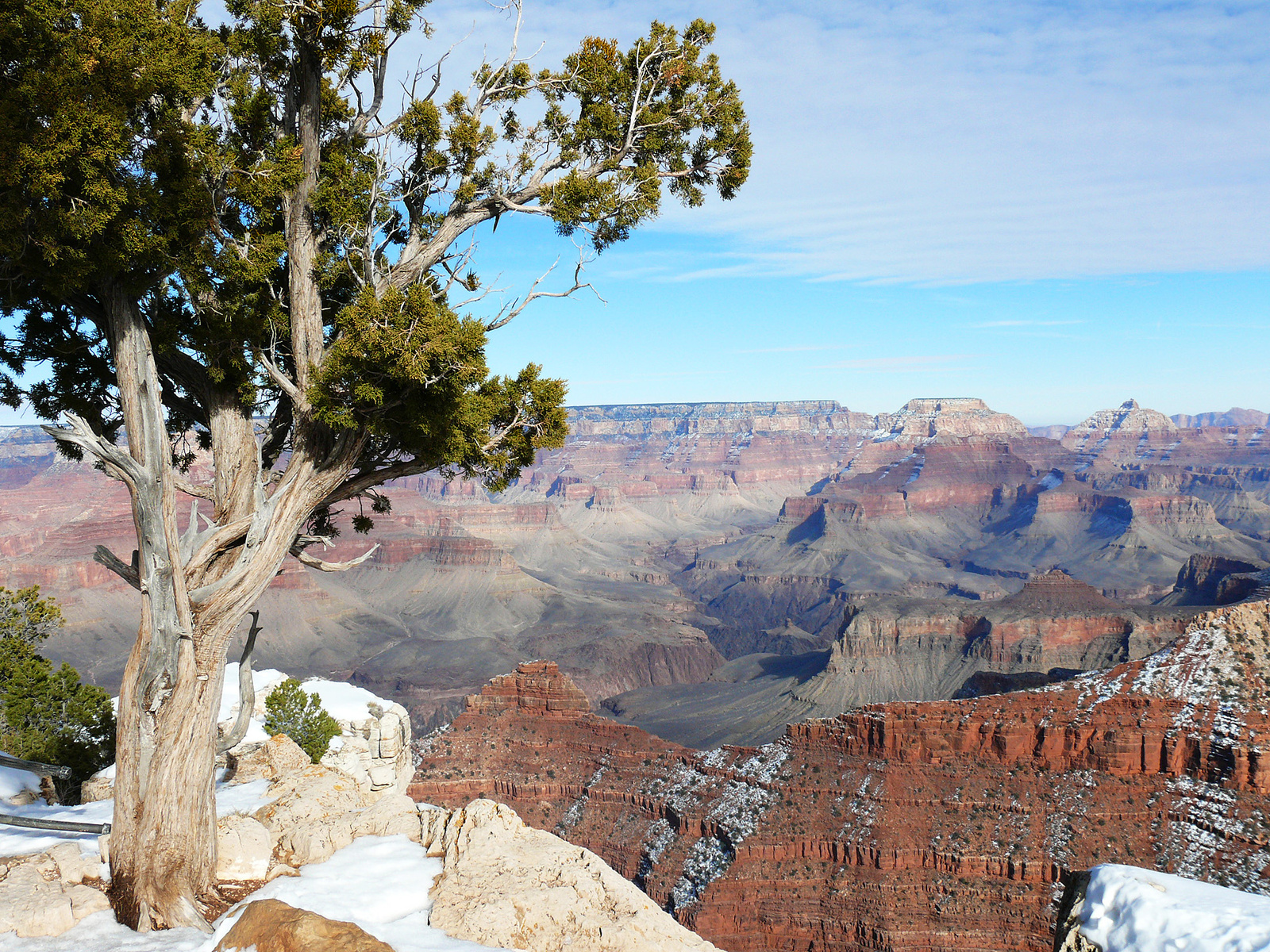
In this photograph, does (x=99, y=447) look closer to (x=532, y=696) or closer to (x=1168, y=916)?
(x=1168, y=916)

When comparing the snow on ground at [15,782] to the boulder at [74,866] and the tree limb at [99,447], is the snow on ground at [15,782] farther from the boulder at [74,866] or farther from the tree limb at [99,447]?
the tree limb at [99,447]

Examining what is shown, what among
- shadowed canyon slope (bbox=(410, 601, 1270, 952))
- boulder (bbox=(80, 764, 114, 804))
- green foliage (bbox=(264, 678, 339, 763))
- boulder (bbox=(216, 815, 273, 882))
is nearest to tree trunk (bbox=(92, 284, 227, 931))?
boulder (bbox=(216, 815, 273, 882))

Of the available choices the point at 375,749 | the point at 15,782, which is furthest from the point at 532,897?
the point at 375,749

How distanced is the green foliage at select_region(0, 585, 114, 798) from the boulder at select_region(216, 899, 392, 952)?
73.3 ft

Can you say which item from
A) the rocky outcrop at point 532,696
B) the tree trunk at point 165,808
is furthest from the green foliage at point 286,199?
the rocky outcrop at point 532,696

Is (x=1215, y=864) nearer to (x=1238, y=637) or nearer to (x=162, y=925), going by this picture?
(x=1238, y=637)

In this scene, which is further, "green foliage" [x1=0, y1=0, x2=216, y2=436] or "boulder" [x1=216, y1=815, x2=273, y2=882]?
"boulder" [x1=216, y1=815, x2=273, y2=882]

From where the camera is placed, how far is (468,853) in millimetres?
10438

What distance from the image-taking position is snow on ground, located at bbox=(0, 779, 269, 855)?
11.0 meters

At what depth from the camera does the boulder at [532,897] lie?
29.7 feet

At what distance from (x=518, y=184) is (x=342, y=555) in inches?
7649

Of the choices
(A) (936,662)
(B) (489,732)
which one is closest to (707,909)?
(B) (489,732)

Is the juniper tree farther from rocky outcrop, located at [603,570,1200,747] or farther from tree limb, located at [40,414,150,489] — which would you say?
rocky outcrop, located at [603,570,1200,747]

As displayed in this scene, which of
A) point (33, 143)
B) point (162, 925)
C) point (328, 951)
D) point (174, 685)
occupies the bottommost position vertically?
point (162, 925)
